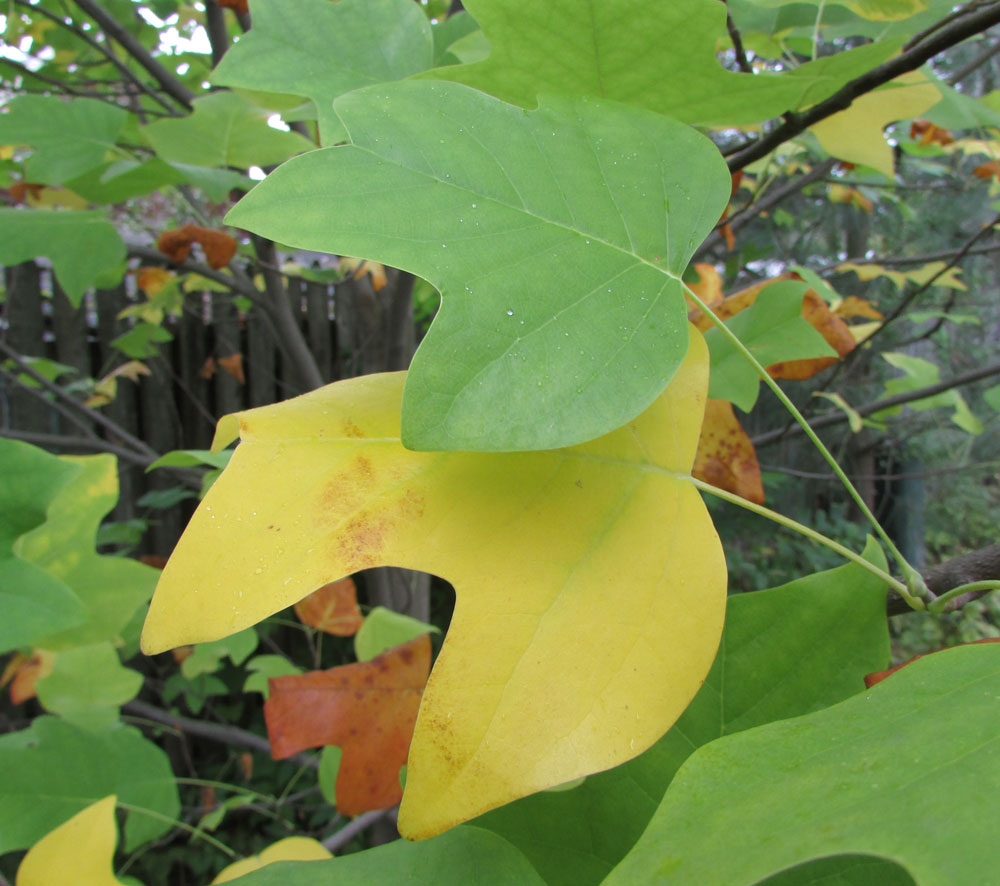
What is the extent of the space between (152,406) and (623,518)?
2.32 m

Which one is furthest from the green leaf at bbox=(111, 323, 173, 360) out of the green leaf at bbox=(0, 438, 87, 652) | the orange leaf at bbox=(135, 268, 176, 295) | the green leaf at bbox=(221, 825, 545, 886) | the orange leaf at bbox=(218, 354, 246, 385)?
the green leaf at bbox=(221, 825, 545, 886)

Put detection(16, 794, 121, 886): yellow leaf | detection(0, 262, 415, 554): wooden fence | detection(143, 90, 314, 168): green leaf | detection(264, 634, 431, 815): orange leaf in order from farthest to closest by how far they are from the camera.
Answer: detection(0, 262, 415, 554): wooden fence
detection(143, 90, 314, 168): green leaf
detection(264, 634, 431, 815): orange leaf
detection(16, 794, 121, 886): yellow leaf

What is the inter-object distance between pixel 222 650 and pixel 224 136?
958mm

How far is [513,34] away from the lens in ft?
1.09

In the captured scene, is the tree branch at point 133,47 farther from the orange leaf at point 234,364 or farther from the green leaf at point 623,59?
the orange leaf at point 234,364

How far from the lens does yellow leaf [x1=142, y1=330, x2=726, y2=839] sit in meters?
0.23

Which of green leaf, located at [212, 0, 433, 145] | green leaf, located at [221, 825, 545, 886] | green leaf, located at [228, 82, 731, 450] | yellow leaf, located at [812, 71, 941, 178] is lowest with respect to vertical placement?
green leaf, located at [221, 825, 545, 886]

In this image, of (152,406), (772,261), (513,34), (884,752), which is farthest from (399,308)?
(772,261)

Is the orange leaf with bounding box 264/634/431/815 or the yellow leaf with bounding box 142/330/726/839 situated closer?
the yellow leaf with bounding box 142/330/726/839

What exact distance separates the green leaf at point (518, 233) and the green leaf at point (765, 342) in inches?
10.7

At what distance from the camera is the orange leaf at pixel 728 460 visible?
19.5 inches

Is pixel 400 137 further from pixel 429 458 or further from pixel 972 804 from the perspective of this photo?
pixel 972 804

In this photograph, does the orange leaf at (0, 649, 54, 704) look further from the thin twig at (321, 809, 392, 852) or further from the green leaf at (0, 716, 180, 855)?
the thin twig at (321, 809, 392, 852)

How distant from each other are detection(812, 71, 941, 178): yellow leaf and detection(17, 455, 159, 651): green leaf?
0.76m
